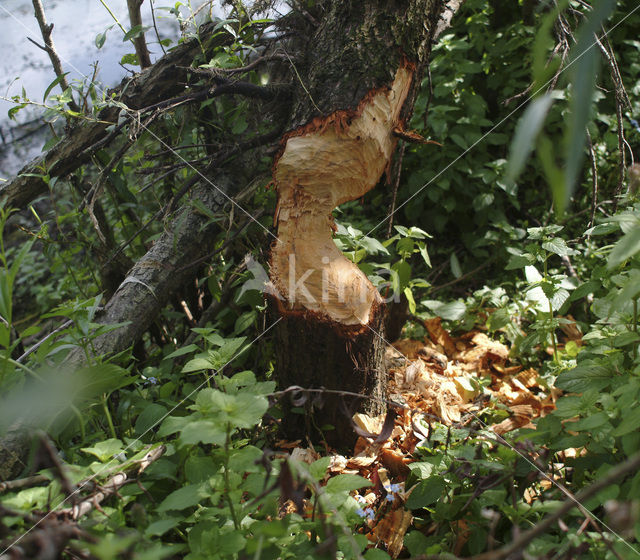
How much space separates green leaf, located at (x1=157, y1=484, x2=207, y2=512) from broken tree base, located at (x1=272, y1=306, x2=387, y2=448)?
0.59 meters

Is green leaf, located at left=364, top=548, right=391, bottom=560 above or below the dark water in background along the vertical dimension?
below

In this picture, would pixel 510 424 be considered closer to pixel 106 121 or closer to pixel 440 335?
pixel 440 335

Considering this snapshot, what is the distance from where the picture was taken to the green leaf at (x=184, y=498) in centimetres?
102

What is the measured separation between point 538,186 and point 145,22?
8.60 feet

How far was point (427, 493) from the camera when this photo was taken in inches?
51.2

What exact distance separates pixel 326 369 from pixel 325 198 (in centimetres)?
60

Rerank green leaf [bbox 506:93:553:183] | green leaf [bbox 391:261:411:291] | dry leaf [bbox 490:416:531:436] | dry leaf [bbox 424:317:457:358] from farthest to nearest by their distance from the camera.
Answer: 1. dry leaf [bbox 424:317:457:358]
2. green leaf [bbox 391:261:411:291]
3. dry leaf [bbox 490:416:531:436]
4. green leaf [bbox 506:93:553:183]

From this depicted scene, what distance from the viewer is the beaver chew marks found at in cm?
165

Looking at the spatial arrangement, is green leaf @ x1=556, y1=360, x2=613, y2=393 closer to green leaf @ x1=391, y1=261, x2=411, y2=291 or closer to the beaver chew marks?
the beaver chew marks

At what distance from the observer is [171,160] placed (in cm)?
218

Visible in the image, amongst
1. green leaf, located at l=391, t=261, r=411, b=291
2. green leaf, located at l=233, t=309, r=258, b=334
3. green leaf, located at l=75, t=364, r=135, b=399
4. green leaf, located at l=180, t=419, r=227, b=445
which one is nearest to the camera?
green leaf, located at l=180, t=419, r=227, b=445

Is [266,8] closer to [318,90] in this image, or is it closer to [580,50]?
[318,90]

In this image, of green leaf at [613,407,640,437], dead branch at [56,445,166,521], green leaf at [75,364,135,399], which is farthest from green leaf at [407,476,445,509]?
green leaf at [75,364,135,399]

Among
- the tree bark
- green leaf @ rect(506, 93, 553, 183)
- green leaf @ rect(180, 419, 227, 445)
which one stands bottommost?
green leaf @ rect(180, 419, 227, 445)
